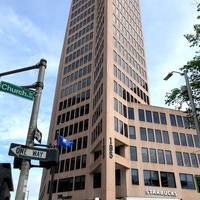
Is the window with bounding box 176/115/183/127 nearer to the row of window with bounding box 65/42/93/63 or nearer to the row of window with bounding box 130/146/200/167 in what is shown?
the row of window with bounding box 130/146/200/167

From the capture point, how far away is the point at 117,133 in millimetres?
38906

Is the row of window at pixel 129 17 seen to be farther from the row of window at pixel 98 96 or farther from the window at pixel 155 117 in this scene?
the window at pixel 155 117

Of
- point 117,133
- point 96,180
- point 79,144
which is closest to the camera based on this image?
point 117,133

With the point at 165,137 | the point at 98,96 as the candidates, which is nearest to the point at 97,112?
the point at 98,96

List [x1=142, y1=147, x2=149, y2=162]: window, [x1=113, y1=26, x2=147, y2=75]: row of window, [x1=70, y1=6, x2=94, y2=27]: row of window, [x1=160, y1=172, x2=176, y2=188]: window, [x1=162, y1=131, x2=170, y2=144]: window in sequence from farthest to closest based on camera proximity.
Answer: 1. [x1=70, y1=6, x2=94, y2=27]: row of window
2. [x1=113, y1=26, x2=147, y2=75]: row of window
3. [x1=162, y1=131, x2=170, y2=144]: window
4. [x1=142, y1=147, x2=149, y2=162]: window
5. [x1=160, y1=172, x2=176, y2=188]: window

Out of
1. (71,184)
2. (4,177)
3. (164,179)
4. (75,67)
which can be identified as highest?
(75,67)

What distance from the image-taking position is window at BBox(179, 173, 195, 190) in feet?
130

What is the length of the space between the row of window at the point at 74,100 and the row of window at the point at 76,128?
588 cm

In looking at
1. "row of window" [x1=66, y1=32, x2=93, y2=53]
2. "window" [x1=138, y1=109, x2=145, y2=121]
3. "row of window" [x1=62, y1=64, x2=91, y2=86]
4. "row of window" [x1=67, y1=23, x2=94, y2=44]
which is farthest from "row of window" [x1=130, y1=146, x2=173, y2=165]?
"row of window" [x1=67, y1=23, x2=94, y2=44]

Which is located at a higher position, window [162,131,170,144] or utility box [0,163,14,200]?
window [162,131,170,144]

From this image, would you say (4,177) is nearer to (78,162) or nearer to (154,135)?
(78,162)

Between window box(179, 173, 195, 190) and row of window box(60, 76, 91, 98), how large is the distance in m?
28.2

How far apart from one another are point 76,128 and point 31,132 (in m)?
43.8

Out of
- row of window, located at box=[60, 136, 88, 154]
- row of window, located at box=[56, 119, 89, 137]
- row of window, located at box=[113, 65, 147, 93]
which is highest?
row of window, located at box=[113, 65, 147, 93]
